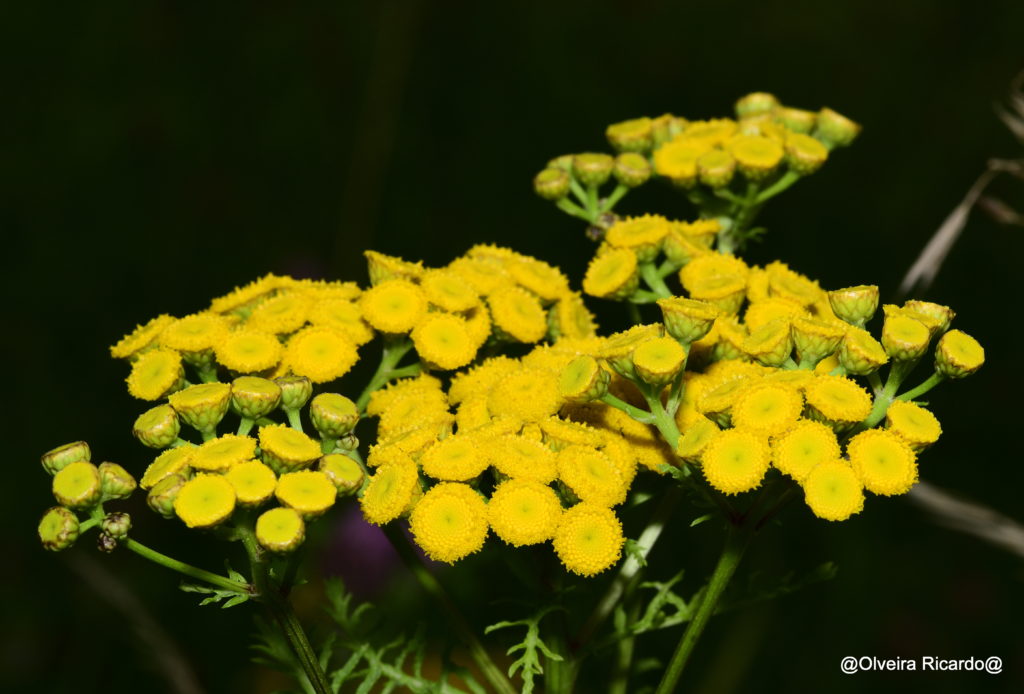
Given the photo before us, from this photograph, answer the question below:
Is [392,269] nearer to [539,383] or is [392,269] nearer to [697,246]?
[539,383]

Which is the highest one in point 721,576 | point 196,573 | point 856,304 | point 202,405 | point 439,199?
point 856,304

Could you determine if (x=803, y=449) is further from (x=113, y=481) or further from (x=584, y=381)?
(x=113, y=481)

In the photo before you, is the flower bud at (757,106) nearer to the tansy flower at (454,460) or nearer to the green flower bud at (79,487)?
the tansy flower at (454,460)

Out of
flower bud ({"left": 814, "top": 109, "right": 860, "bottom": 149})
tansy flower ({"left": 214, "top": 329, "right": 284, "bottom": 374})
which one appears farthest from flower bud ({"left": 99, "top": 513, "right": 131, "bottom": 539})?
flower bud ({"left": 814, "top": 109, "right": 860, "bottom": 149})

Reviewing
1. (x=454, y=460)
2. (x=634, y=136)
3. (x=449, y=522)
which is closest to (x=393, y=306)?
(x=454, y=460)

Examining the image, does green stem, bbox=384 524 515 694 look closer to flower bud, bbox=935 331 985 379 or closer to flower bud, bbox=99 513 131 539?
flower bud, bbox=99 513 131 539

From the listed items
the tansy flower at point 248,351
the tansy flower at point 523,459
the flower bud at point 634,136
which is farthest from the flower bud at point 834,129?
the tansy flower at point 248,351

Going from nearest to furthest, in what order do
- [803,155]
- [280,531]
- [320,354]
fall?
[280,531] → [320,354] → [803,155]
